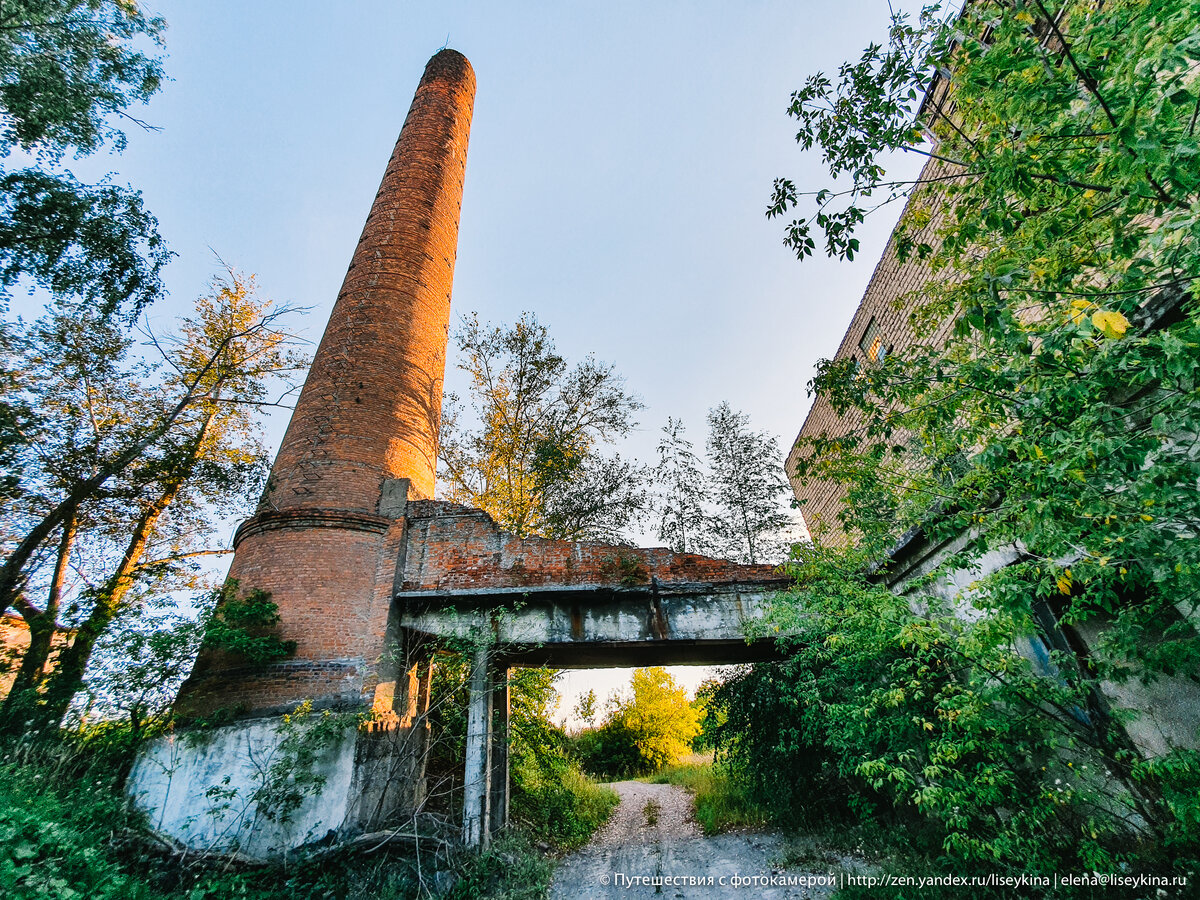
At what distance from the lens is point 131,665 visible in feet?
21.6

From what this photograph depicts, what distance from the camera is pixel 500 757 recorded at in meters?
8.17

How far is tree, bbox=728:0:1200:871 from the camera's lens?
276 centimetres

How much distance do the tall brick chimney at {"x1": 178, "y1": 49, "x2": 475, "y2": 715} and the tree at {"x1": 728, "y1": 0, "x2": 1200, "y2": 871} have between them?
6.27 metres

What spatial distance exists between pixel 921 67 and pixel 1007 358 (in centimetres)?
246

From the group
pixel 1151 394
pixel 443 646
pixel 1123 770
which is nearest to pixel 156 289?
pixel 443 646

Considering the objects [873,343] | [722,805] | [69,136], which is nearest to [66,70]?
[69,136]

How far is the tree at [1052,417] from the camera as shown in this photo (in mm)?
2758

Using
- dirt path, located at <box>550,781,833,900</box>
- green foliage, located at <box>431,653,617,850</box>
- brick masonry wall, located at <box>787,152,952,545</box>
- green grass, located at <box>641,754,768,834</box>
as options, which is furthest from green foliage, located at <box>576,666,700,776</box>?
brick masonry wall, located at <box>787,152,952,545</box>

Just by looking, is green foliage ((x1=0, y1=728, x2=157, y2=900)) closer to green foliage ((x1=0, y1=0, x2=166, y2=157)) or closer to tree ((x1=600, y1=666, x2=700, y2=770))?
green foliage ((x1=0, y1=0, x2=166, y2=157))

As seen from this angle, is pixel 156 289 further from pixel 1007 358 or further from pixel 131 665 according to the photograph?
pixel 1007 358

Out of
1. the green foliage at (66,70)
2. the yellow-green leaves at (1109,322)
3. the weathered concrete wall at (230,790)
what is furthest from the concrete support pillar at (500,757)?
the green foliage at (66,70)

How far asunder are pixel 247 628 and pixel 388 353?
5.14m

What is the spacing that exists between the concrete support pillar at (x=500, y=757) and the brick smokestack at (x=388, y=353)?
11.8ft

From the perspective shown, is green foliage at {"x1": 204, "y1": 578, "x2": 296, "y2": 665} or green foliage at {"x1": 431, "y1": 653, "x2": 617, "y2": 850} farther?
green foliage at {"x1": 431, "y1": 653, "x2": 617, "y2": 850}
